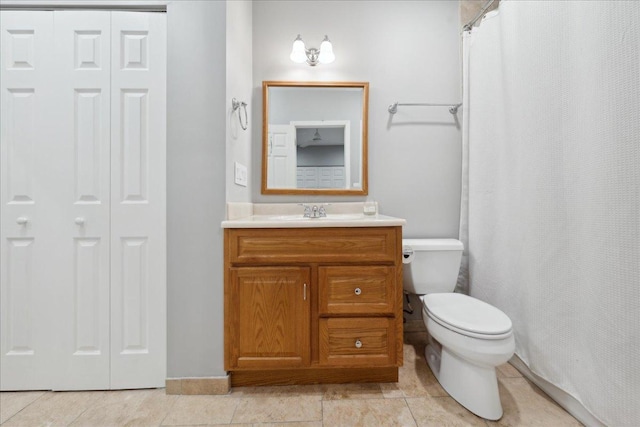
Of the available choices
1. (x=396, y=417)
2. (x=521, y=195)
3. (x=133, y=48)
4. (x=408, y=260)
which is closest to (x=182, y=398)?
(x=396, y=417)

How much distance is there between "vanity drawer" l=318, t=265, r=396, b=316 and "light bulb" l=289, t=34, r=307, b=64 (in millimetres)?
1394

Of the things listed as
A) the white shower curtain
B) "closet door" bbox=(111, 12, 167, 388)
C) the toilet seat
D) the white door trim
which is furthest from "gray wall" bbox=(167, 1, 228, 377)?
the white shower curtain

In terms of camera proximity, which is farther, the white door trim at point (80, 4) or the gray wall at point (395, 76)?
the gray wall at point (395, 76)

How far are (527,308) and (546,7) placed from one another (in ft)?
4.81

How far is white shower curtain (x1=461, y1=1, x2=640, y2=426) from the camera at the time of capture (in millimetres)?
963

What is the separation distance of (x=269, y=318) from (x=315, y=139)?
3.88ft

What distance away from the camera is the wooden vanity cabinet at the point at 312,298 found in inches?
50.3

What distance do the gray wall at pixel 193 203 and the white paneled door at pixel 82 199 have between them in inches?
2.5

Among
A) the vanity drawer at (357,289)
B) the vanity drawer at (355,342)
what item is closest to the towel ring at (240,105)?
the vanity drawer at (357,289)

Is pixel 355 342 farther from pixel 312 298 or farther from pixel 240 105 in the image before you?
pixel 240 105

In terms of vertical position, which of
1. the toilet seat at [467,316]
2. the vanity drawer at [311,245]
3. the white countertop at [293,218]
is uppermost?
the white countertop at [293,218]

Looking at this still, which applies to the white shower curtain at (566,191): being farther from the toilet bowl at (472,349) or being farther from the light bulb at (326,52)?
the light bulb at (326,52)

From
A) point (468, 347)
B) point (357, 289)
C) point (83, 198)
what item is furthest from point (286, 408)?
point (83, 198)

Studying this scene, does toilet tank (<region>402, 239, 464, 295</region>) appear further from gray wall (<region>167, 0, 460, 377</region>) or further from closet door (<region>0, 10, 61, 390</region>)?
closet door (<region>0, 10, 61, 390</region>)
